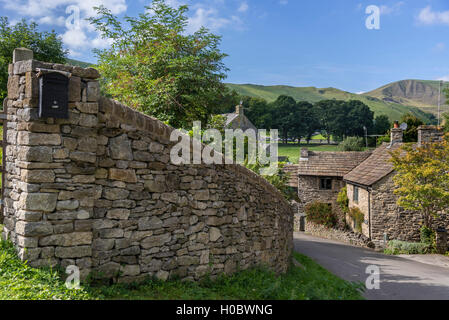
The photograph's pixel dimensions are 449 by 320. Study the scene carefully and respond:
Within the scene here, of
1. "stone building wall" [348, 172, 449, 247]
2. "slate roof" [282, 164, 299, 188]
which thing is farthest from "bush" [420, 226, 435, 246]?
"slate roof" [282, 164, 299, 188]

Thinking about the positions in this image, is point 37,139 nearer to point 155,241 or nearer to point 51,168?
point 51,168

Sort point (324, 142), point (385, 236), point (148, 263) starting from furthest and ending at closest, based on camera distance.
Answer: point (324, 142)
point (385, 236)
point (148, 263)

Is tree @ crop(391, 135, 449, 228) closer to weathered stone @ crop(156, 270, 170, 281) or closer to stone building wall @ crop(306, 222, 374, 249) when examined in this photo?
stone building wall @ crop(306, 222, 374, 249)

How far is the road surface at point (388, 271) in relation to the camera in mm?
11531

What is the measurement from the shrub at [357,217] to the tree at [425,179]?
3.80m

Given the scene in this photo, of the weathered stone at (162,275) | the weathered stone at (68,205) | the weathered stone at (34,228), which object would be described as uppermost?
the weathered stone at (68,205)

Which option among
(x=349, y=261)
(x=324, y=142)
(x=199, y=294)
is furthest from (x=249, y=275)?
(x=324, y=142)

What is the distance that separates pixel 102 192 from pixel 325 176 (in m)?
25.9

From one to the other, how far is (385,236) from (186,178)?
62.1 feet

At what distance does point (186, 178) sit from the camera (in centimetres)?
Answer: 681

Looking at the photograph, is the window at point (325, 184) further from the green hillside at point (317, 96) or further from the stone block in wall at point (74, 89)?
the green hillside at point (317, 96)

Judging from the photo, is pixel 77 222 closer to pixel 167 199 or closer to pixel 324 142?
pixel 167 199

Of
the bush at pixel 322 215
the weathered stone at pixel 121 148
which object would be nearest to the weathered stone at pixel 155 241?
the weathered stone at pixel 121 148

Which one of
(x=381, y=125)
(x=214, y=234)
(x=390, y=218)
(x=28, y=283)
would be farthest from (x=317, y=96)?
(x=28, y=283)
